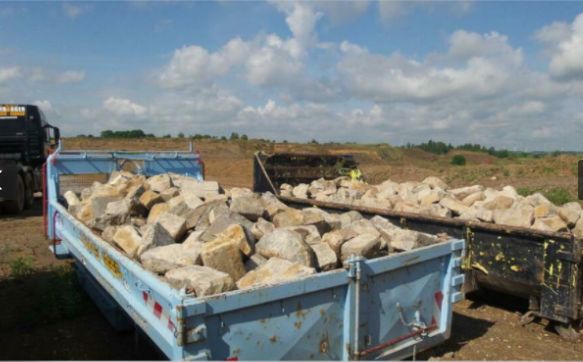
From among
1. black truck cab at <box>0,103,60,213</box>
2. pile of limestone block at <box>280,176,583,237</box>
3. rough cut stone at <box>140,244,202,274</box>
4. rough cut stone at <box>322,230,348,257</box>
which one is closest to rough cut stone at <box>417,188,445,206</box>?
pile of limestone block at <box>280,176,583,237</box>

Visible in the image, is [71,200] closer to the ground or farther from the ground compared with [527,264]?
farther from the ground

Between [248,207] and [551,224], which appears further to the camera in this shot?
[551,224]

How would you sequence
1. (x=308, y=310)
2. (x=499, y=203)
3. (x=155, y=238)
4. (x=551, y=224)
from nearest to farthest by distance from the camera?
1. (x=308, y=310)
2. (x=155, y=238)
3. (x=551, y=224)
4. (x=499, y=203)

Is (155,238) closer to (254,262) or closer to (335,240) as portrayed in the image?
(254,262)

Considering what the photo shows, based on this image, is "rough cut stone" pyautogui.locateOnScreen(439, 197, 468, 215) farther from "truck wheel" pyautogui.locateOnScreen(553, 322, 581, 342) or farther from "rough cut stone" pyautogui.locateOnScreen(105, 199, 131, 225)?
"rough cut stone" pyautogui.locateOnScreen(105, 199, 131, 225)

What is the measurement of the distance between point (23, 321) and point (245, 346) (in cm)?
332

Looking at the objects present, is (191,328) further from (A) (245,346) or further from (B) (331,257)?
(B) (331,257)

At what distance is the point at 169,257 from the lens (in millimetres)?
2984

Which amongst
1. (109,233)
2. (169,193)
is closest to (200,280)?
(109,233)

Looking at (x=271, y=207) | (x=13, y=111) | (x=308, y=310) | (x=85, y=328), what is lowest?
(x=85, y=328)

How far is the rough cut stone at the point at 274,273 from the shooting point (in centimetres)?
266

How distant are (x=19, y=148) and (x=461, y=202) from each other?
11035 millimetres

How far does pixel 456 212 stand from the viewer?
18.6ft

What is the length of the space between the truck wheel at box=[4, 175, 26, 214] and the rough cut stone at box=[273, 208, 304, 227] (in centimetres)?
992
